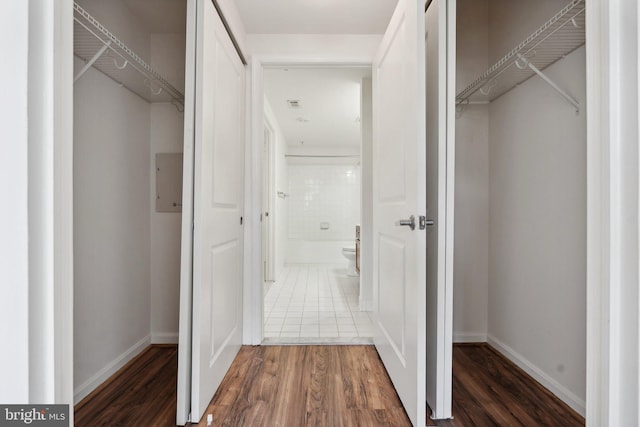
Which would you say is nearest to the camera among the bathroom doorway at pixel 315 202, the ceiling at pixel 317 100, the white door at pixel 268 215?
the bathroom doorway at pixel 315 202

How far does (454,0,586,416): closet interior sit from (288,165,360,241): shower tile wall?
411cm

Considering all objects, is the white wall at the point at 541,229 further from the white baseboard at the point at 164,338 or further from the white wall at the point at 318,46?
the white baseboard at the point at 164,338

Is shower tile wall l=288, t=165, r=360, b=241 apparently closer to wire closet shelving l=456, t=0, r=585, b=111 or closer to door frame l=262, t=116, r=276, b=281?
door frame l=262, t=116, r=276, b=281

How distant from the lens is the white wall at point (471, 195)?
2213 millimetres

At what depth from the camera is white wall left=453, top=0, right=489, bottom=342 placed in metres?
2.21

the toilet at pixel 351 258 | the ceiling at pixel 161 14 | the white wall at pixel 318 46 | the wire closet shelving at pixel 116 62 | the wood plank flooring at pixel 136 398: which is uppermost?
the ceiling at pixel 161 14

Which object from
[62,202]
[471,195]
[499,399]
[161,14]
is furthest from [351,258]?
[62,202]

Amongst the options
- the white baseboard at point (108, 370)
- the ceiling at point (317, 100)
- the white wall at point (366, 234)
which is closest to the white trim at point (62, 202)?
the white baseboard at point (108, 370)

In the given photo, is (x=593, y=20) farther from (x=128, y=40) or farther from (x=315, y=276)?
(x=315, y=276)

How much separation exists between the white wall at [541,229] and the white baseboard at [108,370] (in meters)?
2.43

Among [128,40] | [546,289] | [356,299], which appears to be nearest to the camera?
[546,289]
